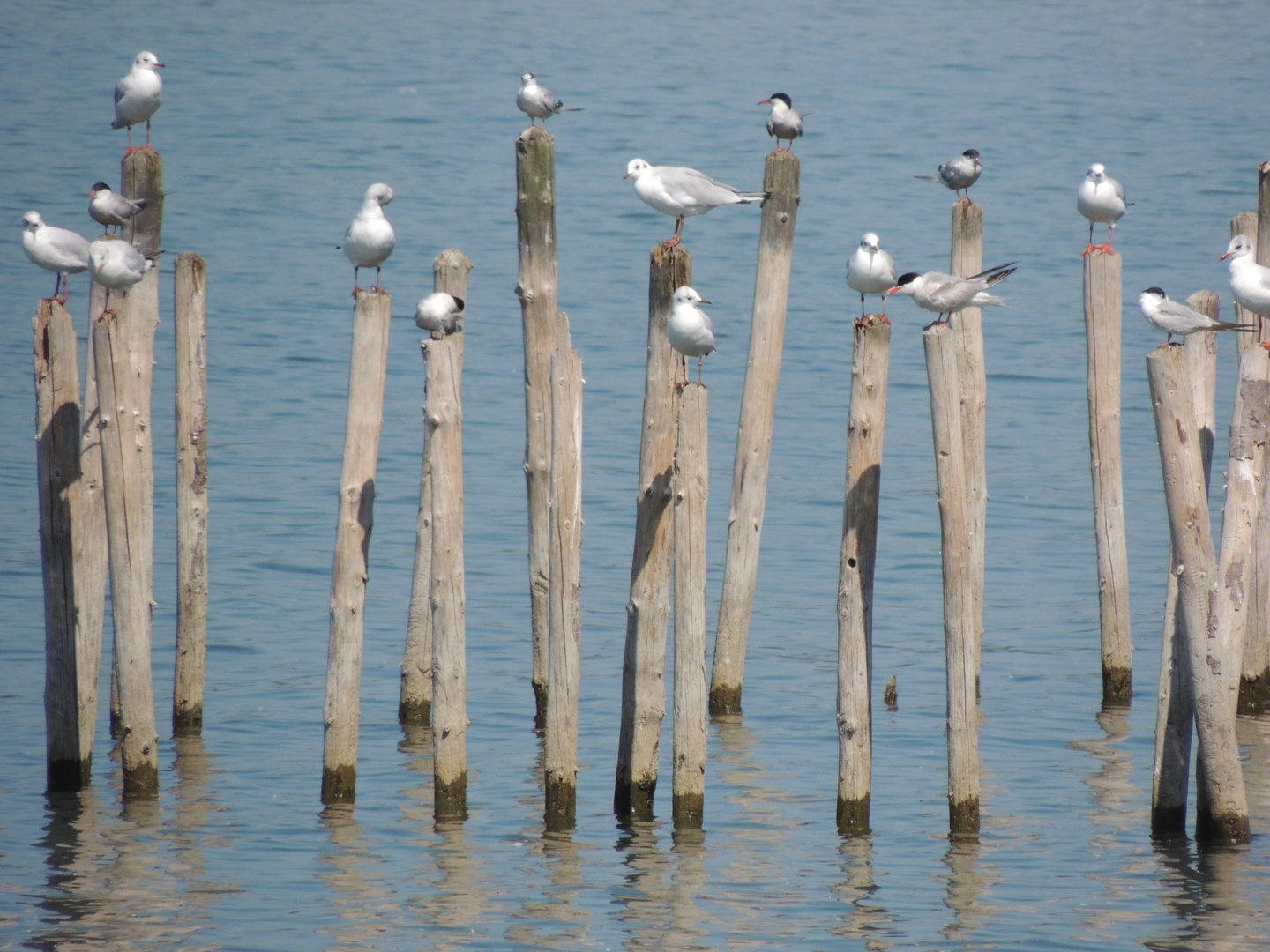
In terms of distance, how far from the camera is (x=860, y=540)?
1061 centimetres

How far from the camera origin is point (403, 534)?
64.1 ft

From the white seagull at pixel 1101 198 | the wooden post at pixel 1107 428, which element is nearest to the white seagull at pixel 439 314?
the wooden post at pixel 1107 428

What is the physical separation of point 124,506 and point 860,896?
4967mm

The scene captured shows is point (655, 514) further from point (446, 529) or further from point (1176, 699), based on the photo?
point (1176, 699)

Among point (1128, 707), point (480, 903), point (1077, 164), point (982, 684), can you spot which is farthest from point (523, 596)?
point (1077, 164)

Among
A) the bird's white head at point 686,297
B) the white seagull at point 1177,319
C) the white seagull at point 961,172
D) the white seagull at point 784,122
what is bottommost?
the bird's white head at point 686,297

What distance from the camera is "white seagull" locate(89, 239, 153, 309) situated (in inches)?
452

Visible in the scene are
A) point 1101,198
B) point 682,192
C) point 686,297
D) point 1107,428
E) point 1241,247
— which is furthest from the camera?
point 1101,198

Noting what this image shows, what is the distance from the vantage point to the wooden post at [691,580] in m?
10.5

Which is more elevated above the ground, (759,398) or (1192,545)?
(759,398)

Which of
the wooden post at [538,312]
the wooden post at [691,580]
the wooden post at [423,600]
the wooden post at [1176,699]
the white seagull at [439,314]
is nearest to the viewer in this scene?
the wooden post at [691,580]

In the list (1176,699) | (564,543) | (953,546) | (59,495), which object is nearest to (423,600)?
(564,543)

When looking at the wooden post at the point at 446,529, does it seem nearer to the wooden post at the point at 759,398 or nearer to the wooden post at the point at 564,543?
the wooden post at the point at 564,543

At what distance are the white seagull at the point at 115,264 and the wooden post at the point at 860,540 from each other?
15.2 feet
